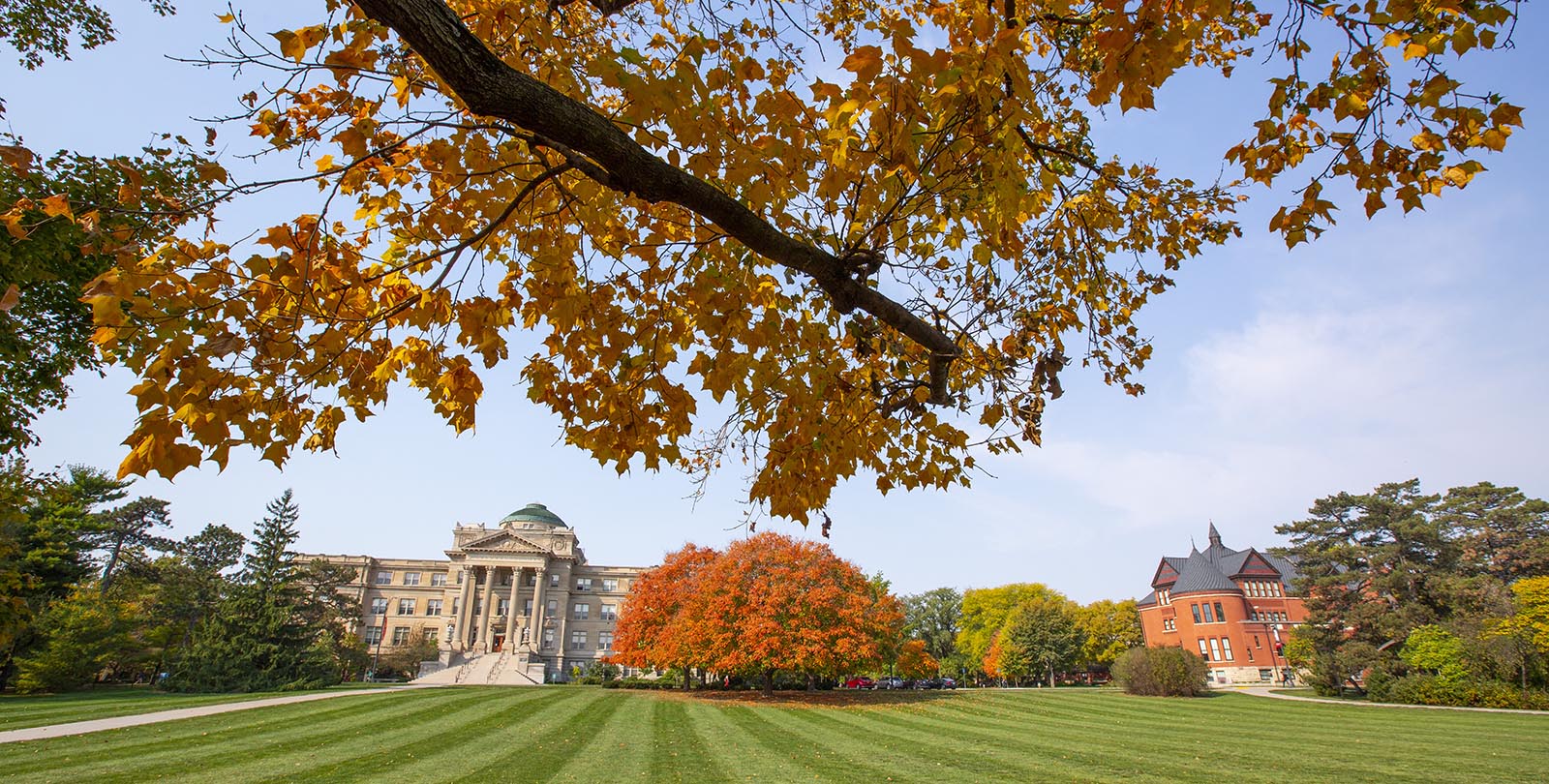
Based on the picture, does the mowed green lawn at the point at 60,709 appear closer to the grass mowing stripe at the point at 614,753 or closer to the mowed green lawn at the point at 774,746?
the mowed green lawn at the point at 774,746

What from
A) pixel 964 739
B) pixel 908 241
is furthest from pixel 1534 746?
pixel 908 241

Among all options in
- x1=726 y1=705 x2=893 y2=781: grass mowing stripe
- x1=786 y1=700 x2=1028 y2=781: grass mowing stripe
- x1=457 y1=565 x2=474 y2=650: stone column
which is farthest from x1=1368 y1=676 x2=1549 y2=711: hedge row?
x1=457 y1=565 x2=474 y2=650: stone column

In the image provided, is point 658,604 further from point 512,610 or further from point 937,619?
point 937,619

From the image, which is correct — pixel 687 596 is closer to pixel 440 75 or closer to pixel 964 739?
pixel 964 739

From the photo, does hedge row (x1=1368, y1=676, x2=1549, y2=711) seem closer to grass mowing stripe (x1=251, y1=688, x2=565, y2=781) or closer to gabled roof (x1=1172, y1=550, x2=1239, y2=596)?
gabled roof (x1=1172, y1=550, x2=1239, y2=596)

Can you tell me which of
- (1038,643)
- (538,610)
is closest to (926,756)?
(1038,643)

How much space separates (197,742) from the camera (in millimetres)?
12727

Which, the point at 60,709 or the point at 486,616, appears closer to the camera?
the point at 60,709

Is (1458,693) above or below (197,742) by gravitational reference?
below

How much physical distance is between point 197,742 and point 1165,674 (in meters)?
36.3

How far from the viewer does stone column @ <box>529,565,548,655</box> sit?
2272 inches

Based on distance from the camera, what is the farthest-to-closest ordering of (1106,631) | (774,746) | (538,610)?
(538,610)
(1106,631)
(774,746)

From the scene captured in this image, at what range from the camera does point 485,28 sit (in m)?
3.26

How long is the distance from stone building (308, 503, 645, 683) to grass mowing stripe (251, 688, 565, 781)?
3905 centimetres
